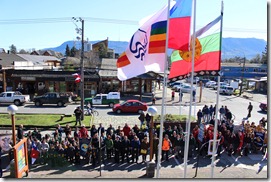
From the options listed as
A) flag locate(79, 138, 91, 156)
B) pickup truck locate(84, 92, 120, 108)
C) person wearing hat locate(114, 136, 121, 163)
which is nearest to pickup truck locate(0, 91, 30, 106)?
pickup truck locate(84, 92, 120, 108)

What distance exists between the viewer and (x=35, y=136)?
14.9m

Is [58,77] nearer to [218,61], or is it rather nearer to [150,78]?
[150,78]

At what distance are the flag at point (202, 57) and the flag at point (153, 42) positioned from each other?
0.64 m

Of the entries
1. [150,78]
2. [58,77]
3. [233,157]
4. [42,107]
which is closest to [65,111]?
[42,107]

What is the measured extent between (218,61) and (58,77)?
34.1m

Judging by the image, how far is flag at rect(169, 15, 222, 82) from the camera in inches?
346

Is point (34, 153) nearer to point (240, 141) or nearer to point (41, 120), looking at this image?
point (41, 120)

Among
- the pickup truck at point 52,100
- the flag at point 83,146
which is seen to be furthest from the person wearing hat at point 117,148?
the pickup truck at point 52,100

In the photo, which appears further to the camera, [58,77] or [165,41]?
[58,77]

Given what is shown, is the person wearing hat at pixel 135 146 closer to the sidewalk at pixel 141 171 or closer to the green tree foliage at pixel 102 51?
the sidewalk at pixel 141 171

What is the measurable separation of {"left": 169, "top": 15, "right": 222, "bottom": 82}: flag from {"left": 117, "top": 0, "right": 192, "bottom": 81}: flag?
0.64 m

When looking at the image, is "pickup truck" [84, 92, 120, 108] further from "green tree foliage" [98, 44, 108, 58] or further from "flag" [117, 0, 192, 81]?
"green tree foliage" [98, 44, 108, 58]

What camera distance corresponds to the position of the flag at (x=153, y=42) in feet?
29.2

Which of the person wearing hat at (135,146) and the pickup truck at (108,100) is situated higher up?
the pickup truck at (108,100)
